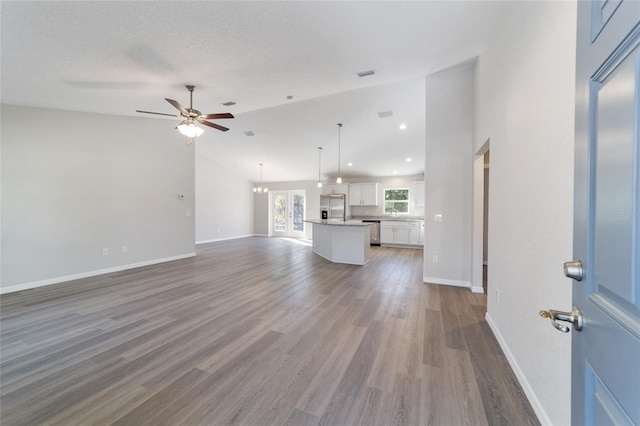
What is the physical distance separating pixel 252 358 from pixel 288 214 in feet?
29.4

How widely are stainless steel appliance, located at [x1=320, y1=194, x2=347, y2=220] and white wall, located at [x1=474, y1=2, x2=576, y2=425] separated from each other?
693 centimetres

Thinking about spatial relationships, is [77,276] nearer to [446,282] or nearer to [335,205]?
[446,282]

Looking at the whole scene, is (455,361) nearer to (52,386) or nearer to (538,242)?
(538,242)

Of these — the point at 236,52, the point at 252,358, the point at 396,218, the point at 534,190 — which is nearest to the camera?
the point at 534,190

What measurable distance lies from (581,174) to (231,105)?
5006mm

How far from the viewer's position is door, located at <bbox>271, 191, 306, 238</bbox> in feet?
35.5

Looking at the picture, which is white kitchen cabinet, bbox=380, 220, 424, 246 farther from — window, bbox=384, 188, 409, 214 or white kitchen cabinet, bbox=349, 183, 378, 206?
white kitchen cabinet, bbox=349, 183, 378, 206

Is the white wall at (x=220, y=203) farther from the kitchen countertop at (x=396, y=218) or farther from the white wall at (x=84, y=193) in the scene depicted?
the kitchen countertop at (x=396, y=218)

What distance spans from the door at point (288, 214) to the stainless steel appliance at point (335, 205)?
1272mm

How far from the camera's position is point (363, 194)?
9.19m

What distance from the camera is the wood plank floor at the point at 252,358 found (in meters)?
1.58

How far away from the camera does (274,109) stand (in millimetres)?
5309

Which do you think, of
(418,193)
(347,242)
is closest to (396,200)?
(418,193)

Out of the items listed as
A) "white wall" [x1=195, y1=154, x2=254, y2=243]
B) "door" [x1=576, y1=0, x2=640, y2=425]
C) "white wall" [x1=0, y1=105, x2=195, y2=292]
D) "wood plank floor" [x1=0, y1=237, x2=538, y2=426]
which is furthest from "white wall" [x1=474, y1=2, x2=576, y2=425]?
"white wall" [x1=195, y1=154, x2=254, y2=243]
